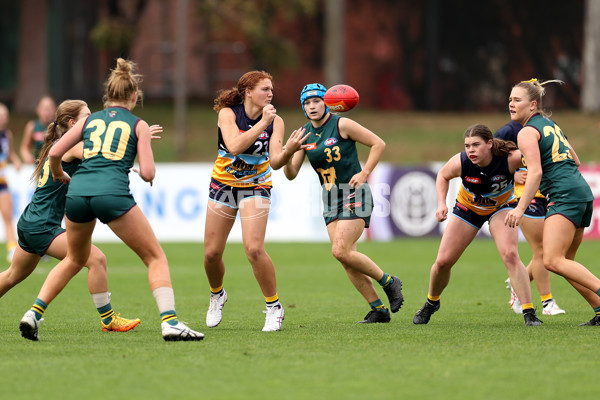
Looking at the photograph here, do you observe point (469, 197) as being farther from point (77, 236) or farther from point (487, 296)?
point (77, 236)

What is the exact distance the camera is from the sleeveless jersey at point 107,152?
6.95 metres

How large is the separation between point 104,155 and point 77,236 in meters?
0.68

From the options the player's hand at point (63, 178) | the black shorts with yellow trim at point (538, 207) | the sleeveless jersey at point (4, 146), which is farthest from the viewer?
the sleeveless jersey at point (4, 146)

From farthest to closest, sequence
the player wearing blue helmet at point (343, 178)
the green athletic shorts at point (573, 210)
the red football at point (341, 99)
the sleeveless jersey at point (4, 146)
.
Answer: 1. the sleeveless jersey at point (4, 146)
2. the red football at point (341, 99)
3. the player wearing blue helmet at point (343, 178)
4. the green athletic shorts at point (573, 210)

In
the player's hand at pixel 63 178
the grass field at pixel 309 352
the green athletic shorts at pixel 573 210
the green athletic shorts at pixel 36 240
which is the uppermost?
the player's hand at pixel 63 178

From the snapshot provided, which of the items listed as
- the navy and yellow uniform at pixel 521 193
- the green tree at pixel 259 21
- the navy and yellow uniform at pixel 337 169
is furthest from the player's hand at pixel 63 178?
the green tree at pixel 259 21

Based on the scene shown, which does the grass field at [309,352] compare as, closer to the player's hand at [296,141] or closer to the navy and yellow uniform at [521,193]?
the navy and yellow uniform at [521,193]

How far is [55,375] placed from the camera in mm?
5938

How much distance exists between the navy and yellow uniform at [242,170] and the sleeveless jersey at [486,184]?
1.69m

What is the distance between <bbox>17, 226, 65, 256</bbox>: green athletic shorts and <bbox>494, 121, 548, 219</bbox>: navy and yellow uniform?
3.95 m

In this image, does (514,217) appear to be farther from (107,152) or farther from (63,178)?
(63,178)

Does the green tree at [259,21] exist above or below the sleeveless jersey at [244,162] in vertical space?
above

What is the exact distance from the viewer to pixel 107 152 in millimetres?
6980

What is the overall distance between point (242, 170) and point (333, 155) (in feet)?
2.68
